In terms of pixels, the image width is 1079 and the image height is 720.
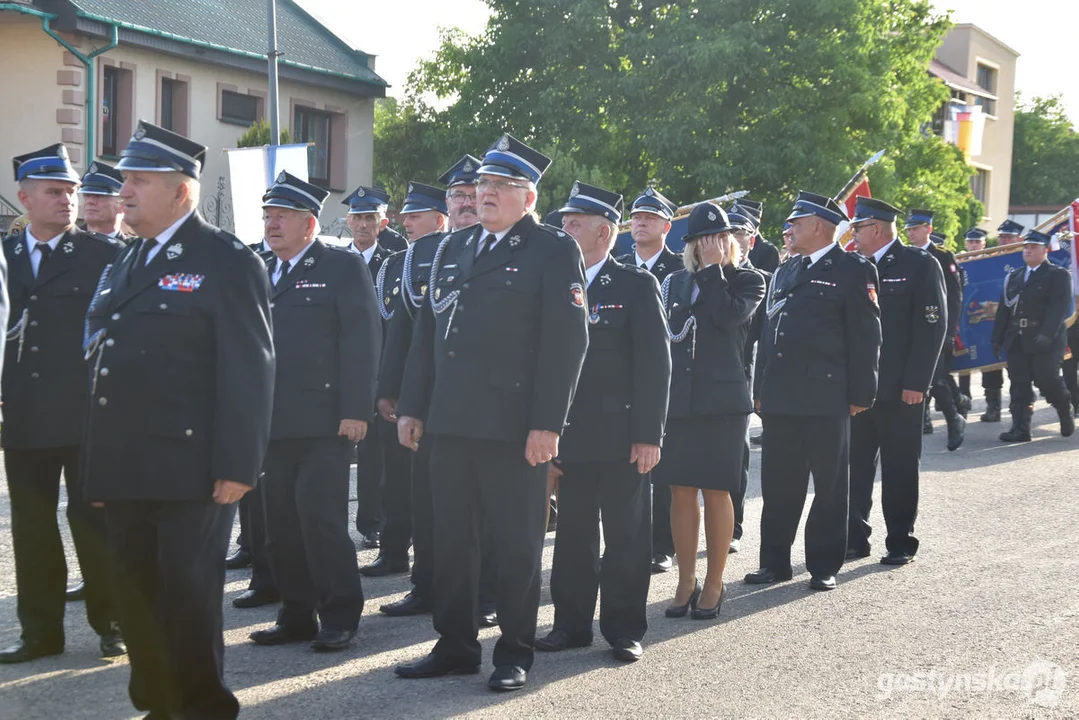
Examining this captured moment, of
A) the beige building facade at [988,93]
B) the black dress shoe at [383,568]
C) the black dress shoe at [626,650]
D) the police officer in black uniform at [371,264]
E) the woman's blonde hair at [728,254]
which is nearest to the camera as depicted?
the black dress shoe at [626,650]

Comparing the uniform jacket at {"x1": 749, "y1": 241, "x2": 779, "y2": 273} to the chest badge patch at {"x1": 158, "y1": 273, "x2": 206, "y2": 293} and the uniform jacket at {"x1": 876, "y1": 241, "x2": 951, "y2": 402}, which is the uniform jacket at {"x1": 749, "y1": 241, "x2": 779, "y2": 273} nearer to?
the uniform jacket at {"x1": 876, "y1": 241, "x2": 951, "y2": 402}

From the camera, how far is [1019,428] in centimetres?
1495

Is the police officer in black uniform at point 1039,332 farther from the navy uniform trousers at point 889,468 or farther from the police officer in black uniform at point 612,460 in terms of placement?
the police officer in black uniform at point 612,460

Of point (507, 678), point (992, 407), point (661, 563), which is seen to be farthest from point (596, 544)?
point (992, 407)

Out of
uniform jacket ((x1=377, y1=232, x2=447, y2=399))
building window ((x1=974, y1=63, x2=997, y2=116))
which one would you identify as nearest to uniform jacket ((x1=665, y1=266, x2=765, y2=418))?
uniform jacket ((x1=377, y1=232, x2=447, y2=399))

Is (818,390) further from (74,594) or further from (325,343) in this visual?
(74,594)

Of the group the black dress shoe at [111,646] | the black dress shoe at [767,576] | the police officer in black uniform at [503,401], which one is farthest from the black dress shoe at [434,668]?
the black dress shoe at [767,576]

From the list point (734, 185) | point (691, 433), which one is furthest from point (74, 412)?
point (734, 185)

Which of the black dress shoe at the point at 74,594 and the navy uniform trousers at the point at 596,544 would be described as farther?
the black dress shoe at the point at 74,594

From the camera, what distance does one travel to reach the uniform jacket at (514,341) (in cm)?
566

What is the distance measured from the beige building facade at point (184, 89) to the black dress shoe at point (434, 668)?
18795 millimetres

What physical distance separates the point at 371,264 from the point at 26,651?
4130 mm

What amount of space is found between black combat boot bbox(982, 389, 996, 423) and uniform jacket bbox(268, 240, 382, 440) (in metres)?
12.0

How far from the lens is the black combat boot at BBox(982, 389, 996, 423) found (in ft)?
55.3
